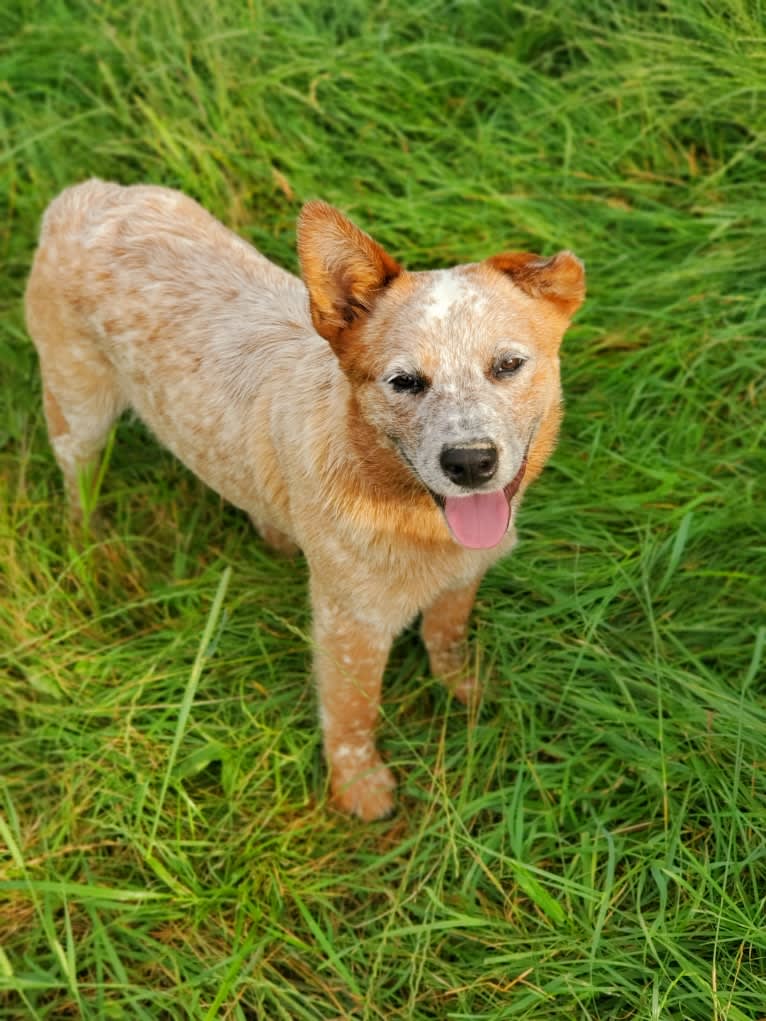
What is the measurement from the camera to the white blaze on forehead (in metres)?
2.61

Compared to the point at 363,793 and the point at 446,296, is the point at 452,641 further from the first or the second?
the point at 446,296

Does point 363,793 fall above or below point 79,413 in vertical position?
below

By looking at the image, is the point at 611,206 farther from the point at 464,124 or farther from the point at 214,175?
the point at 214,175

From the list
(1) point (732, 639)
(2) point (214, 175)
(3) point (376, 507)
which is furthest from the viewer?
(2) point (214, 175)

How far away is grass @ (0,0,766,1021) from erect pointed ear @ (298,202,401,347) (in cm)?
120

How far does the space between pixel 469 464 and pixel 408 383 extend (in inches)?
12.5

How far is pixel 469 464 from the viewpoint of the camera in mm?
2473

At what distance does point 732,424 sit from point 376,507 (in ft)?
5.74

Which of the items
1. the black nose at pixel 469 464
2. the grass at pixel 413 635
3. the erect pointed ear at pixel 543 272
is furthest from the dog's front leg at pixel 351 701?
the erect pointed ear at pixel 543 272

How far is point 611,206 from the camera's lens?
166 inches

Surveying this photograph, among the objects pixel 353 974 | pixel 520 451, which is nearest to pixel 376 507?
pixel 520 451

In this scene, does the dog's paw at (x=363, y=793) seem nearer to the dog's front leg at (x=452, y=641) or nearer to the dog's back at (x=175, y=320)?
the dog's front leg at (x=452, y=641)

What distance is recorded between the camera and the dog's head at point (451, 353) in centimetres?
254

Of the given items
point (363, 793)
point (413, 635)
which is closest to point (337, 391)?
point (413, 635)
